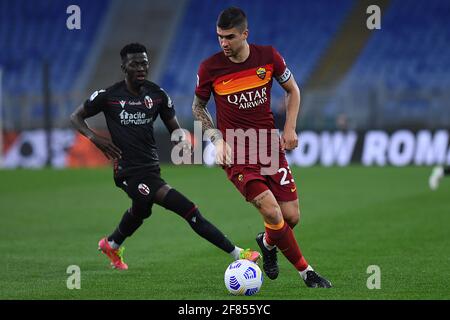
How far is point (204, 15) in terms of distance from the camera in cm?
3578

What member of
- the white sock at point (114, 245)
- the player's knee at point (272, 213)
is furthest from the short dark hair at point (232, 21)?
the white sock at point (114, 245)

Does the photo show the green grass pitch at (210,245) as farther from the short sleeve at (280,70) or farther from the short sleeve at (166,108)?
the short sleeve at (280,70)

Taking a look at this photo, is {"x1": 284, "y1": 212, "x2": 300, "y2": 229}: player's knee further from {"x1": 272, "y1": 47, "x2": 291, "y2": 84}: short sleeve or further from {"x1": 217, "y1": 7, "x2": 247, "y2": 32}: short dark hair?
{"x1": 217, "y1": 7, "x2": 247, "y2": 32}: short dark hair

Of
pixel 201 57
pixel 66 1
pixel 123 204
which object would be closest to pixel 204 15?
pixel 201 57

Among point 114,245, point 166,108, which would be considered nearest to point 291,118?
point 166,108

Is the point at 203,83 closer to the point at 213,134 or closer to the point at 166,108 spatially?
the point at 213,134

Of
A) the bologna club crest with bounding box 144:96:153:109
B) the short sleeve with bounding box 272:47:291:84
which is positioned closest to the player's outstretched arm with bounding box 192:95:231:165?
the short sleeve with bounding box 272:47:291:84

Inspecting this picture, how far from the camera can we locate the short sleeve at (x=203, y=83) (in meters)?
8.18

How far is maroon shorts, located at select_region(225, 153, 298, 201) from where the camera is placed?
26.3 feet

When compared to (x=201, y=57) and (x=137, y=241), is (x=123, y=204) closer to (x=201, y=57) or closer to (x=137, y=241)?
(x=137, y=241)

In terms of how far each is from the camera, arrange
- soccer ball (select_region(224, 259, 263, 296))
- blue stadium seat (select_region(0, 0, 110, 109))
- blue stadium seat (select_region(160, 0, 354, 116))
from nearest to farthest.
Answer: soccer ball (select_region(224, 259, 263, 296)) → blue stadium seat (select_region(160, 0, 354, 116)) → blue stadium seat (select_region(0, 0, 110, 109))

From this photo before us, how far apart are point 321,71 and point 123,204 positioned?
54.5 ft

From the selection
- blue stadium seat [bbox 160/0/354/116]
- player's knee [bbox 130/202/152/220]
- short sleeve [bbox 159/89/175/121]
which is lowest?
player's knee [bbox 130/202/152/220]

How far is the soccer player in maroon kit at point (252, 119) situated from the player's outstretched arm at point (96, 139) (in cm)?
124
